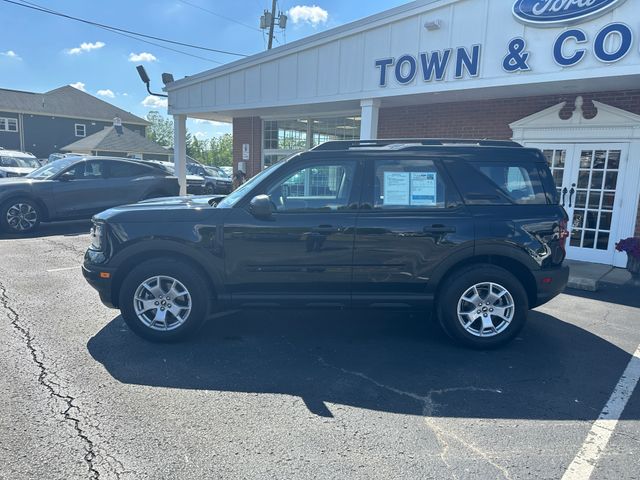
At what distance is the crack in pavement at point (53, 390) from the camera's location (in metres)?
2.62

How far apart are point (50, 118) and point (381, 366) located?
151 ft

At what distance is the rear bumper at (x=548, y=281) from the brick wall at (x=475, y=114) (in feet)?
16.1

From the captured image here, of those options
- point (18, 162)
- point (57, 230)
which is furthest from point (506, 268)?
point (18, 162)

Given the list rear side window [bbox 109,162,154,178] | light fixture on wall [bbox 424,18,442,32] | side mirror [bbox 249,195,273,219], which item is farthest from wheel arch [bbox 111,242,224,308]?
rear side window [bbox 109,162,154,178]

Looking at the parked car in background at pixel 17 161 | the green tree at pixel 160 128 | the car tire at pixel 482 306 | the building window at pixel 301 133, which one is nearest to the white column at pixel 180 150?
the building window at pixel 301 133

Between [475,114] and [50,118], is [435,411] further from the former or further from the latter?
[50,118]

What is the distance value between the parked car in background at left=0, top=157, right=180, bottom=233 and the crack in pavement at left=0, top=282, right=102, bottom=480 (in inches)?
206

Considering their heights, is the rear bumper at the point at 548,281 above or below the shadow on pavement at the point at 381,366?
above

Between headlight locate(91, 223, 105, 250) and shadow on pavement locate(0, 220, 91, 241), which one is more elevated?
headlight locate(91, 223, 105, 250)

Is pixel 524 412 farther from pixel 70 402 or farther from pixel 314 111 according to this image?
pixel 314 111

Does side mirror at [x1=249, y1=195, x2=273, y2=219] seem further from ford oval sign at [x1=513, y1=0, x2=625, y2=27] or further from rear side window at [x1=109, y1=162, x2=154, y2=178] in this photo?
rear side window at [x1=109, y1=162, x2=154, y2=178]

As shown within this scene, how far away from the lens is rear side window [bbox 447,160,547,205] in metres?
4.35

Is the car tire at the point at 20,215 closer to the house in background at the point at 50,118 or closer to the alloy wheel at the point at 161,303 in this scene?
the alloy wheel at the point at 161,303

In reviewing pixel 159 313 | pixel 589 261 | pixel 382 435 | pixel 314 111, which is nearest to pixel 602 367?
pixel 382 435
